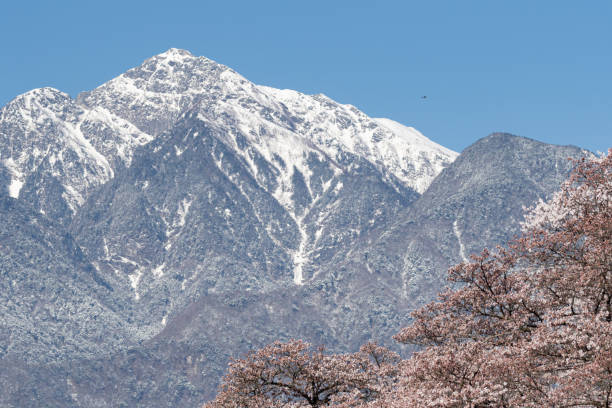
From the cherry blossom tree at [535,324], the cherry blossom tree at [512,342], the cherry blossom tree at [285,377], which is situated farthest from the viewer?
the cherry blossom tree at [285,377]

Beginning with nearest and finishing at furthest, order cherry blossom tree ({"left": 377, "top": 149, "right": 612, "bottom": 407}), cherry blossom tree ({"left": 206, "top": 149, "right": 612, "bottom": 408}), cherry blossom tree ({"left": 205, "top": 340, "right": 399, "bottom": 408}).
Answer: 1. cherry blossom tree ({"left": 377, "top": 149, "right": 612, "bottom": 407})
2. cherry blossom tree ({"left": 206, "top": 149, "right": 612, "bottom": 408})
3. cherry blossom tree ({"left": 205, "top": 340, "right": 399, "bottom": 408})

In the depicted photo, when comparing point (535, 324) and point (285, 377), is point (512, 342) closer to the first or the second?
point (535, 324)

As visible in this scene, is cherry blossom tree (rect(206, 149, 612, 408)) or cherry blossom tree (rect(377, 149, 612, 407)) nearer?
cherry blossom tree (rect(377, 149, 612, 407))

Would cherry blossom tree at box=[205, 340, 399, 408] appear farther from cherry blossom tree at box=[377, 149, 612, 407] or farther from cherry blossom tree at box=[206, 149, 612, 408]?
cherry blossom tree at box=[377, 149, 612, 407]

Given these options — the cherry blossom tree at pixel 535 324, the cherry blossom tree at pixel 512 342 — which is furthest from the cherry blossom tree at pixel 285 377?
the cherry blossom tree at pixel 535 324

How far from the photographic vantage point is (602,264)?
48344mm

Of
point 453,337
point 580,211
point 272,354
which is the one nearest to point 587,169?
point 580,211

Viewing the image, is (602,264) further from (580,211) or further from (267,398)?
(267,398)

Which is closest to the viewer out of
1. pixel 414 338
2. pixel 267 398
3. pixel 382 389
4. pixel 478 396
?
pixel 478 396

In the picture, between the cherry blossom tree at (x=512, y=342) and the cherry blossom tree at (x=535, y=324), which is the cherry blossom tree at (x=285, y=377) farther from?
the cherry blossom tree at (x=535, y=324)

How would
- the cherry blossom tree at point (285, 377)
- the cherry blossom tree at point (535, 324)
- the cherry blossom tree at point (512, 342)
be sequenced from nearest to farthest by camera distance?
the cherry blossom tree at point (535, 324), the cherry blossom tree at point (512, 342), the cherry blossom tree at point (285, 377)


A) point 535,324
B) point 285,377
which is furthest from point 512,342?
point 285,377

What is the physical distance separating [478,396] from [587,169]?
28110 millimetres

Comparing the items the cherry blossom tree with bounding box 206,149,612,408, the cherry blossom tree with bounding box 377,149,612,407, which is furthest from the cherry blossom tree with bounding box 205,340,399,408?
the cherry blossom tree with bounding box 377,149,612,407
